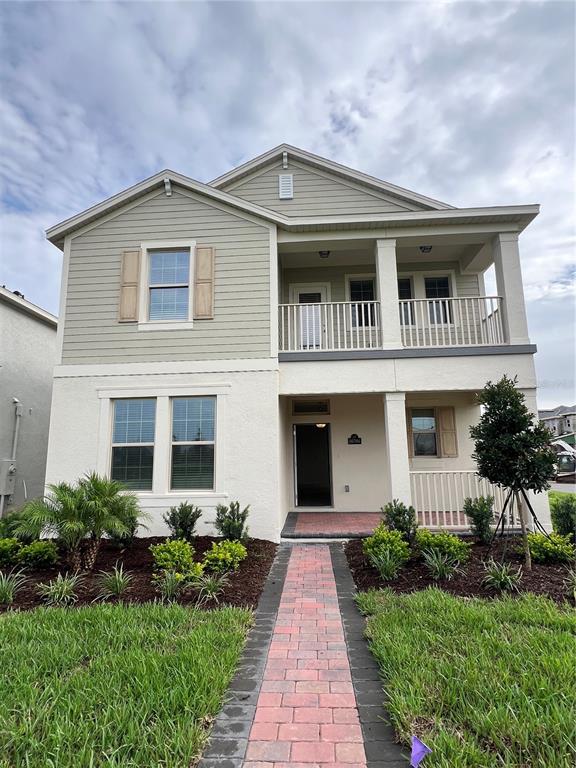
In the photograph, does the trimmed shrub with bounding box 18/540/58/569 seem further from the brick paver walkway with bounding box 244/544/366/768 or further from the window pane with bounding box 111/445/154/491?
the brick paver walkway with bounding box 244/544/366/768

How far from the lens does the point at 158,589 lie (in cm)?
469

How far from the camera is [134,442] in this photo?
25.8ft

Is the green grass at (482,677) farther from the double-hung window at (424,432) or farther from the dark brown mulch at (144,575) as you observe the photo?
the double-hung window at (424,432)

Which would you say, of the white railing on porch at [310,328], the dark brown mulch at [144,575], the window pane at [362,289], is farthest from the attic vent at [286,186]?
the dark brown mulch at [144,575]

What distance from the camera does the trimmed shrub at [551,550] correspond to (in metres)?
5.36

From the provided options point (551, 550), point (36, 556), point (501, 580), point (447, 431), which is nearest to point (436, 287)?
point (447, 431)

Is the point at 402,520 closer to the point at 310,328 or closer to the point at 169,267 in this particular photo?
the point at 310,328

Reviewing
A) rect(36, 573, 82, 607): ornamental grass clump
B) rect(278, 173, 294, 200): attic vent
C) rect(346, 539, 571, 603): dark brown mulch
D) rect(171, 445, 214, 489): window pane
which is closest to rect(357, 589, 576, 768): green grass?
rect(346, 539, 571, 603): dark brown mulch

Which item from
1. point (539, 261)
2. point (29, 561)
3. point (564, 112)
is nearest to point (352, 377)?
point (29, 561)

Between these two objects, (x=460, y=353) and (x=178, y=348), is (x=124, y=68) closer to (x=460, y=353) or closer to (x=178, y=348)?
(x=178, y=348)

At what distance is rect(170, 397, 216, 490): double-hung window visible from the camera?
302 inches

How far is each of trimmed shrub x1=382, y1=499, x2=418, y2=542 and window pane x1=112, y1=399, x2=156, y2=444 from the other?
473cm

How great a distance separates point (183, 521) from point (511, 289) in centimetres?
778

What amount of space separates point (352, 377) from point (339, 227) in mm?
3186
